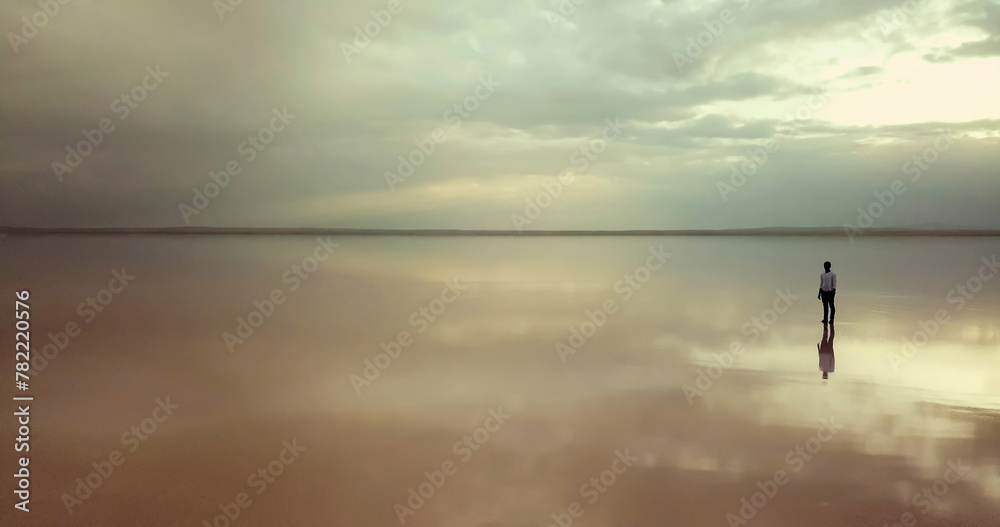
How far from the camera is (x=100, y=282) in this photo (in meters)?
15.9

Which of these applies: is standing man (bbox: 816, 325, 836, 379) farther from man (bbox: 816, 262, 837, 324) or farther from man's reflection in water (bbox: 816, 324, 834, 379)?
man (bbox: 816, 262, 837, 324)

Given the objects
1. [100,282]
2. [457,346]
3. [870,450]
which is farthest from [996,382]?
[100,282]

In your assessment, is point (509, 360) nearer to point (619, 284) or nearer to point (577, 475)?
point (577, 475)

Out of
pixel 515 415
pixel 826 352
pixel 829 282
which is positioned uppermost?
pixel 829 282

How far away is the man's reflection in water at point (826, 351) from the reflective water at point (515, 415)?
0.07 metres

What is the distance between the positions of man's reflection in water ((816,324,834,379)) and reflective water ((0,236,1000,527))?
0.07 metres

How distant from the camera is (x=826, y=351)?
8.38 m

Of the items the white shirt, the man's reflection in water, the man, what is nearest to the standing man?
the man's reflection in water

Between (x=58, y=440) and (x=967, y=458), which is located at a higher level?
Answer: (x=967, y=458)

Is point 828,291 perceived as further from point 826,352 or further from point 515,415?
point 515,415

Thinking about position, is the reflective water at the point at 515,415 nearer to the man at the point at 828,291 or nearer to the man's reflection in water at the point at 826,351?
the man's reflection in water at the point at 826,351

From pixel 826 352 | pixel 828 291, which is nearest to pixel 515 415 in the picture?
pixel 826 352

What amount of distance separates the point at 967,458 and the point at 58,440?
7.78 m

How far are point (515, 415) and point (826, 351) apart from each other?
17.6 ft
